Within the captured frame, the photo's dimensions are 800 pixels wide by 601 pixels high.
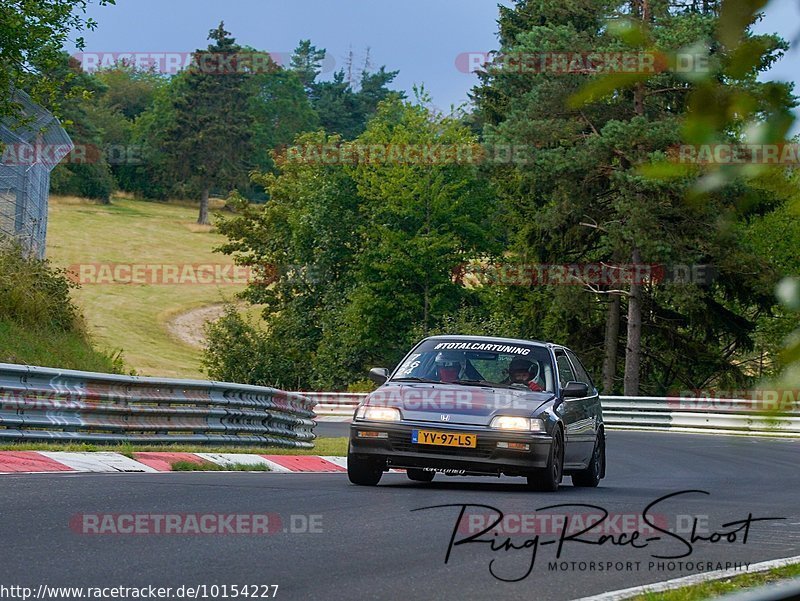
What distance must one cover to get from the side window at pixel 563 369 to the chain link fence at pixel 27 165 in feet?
88.1

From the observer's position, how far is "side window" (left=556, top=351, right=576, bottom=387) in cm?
1322

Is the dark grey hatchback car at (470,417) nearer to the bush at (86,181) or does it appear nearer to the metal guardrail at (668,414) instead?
the metal guardrail at (668,414)

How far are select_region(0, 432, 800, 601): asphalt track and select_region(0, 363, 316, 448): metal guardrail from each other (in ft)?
6.84

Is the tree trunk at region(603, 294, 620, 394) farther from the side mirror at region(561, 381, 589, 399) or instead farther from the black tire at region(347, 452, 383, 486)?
the black tire at region(347, 452, 383, 486)

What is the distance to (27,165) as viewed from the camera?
42.3 meters

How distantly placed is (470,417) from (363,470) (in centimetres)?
111

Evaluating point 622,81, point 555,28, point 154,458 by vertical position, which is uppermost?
point 555,28

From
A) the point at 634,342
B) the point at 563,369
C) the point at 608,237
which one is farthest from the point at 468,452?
the point at 634,342

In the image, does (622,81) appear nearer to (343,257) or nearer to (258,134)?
(343,257)

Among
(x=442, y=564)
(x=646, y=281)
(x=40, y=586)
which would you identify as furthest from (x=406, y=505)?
(x=646, y=281)

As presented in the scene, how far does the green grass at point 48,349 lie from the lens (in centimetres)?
2394

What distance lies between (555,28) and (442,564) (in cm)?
3663

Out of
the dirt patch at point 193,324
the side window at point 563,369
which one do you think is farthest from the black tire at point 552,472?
the dirt patch at point 193,324

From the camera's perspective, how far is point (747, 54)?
2.02 m
